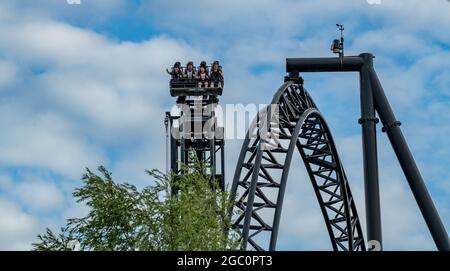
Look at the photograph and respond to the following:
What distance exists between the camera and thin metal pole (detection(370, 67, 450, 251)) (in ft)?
88.8

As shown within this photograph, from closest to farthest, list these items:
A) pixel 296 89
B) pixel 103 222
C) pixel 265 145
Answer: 1. pixel 103 222
2. pixel 265 145
3. pixel 296 89

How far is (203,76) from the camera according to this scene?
1400 inches

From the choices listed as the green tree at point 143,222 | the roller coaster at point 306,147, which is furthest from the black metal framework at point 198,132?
the green tree at point 143,222

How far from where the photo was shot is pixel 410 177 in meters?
28.4

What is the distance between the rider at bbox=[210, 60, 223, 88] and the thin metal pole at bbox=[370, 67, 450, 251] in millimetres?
6705

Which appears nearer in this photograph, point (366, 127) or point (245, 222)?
point (245, 222)

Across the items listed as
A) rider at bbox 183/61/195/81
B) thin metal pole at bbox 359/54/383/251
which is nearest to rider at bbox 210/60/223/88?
rider at bbox 183/61/195/81

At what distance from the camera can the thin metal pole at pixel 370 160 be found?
27.9 metres

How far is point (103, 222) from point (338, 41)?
1460 centimetres

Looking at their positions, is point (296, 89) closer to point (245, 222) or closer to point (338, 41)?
point (338, 41)

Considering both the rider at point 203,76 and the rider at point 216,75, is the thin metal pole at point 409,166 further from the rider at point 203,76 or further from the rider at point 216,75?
the rider at point 203,76

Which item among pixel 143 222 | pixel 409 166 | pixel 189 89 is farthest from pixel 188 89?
pixel 143 222

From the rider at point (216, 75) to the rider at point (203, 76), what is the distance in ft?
0.71
